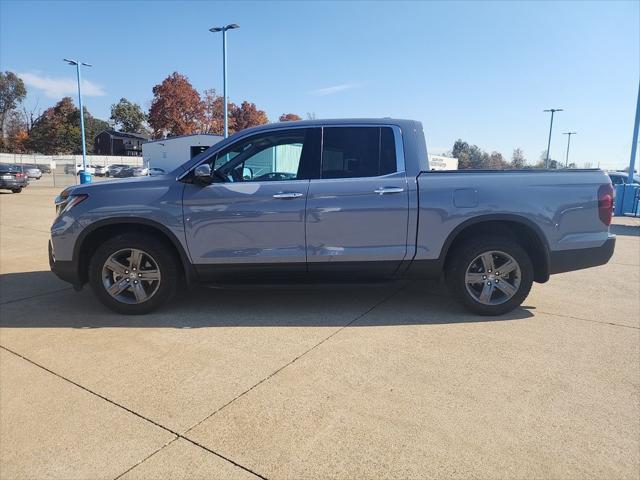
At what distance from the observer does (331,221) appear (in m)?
4.27

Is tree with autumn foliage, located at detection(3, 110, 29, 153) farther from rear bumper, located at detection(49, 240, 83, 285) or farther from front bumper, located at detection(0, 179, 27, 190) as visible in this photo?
rear bumper, located at detection(49, 240, 83, 285)

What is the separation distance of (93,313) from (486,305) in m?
3.99

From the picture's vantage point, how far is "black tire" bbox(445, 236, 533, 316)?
436cm

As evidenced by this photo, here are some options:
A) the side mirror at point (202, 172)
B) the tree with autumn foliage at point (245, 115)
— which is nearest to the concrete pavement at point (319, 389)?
the side mirror at point (202, 172)

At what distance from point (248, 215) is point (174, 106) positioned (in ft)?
238

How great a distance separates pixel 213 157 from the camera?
440cm

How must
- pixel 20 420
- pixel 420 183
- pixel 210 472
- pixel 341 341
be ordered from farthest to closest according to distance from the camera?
pixel 420 183 → pixel 341 341 → pixel 20 420 → pixel 210 472

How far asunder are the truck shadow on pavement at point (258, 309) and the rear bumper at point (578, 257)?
602 millimetres

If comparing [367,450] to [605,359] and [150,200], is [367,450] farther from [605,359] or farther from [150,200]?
[150,200]

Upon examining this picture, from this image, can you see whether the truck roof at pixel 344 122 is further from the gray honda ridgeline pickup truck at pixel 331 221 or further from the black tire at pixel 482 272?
the black tire at pixel 482 272

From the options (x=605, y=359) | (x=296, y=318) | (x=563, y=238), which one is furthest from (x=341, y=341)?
(x=563, y=238)

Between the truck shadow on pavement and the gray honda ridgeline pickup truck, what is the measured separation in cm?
20

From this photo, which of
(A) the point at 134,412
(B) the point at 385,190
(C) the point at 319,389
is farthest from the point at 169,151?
(C) the point at 319,389

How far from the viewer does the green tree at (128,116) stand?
98.7m
